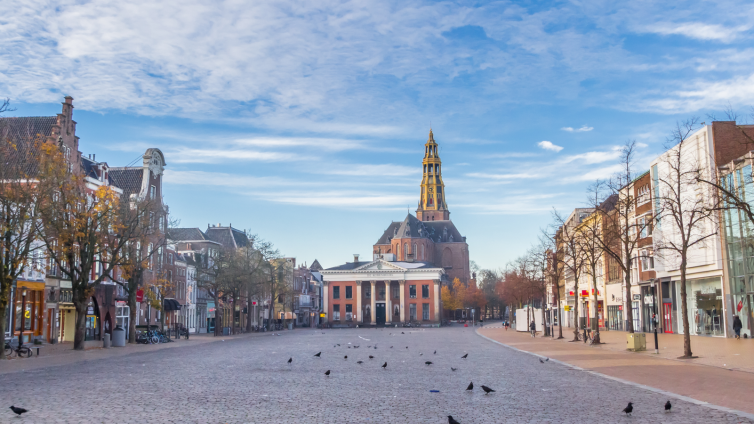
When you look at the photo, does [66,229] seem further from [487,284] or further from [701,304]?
[487,284]

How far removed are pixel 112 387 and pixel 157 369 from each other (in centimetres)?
698

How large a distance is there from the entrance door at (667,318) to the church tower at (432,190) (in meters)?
132

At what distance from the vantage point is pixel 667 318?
5616 cm

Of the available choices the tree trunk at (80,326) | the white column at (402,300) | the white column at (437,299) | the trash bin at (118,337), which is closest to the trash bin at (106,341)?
the trash bin at (118,337)

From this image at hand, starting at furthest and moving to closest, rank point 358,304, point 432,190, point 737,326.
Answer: point 432,190
point 358,304
point 737,326

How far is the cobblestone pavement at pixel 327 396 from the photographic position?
42.0ft

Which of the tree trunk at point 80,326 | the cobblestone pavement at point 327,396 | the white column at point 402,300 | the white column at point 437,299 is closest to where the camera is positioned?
the cobblestone pavement at point 327,396

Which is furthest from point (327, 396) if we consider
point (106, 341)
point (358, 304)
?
point (358, 304)

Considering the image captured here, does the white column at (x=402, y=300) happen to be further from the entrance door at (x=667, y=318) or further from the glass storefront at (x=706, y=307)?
the glass storefront at (x=706, y=307)

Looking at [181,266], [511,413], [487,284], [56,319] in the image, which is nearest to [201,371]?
[511,413]

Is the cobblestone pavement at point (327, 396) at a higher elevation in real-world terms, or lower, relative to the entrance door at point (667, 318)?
lower

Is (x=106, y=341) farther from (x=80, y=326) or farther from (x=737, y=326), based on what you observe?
(x=737, y=326)

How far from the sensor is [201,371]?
24.1 meters

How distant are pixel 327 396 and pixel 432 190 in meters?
176
